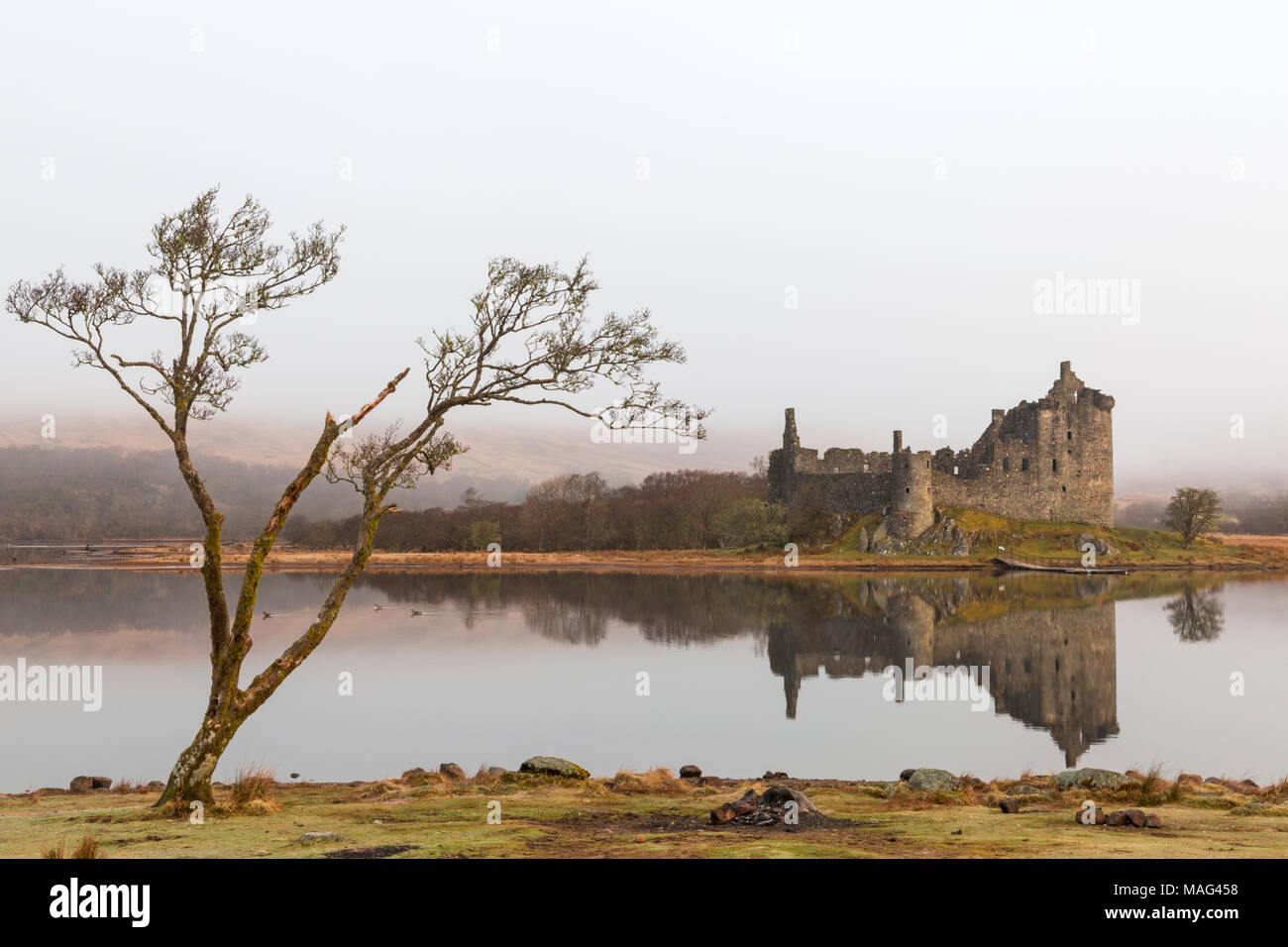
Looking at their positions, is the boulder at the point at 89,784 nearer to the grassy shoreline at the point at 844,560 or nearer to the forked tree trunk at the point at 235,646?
the forked tree trunk at the point at 235,646

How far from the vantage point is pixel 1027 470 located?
8750 cm

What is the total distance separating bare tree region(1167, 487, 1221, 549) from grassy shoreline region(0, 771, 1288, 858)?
78.4m

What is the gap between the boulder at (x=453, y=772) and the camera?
16866 millimetres

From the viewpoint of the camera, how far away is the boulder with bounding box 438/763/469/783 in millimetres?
16866

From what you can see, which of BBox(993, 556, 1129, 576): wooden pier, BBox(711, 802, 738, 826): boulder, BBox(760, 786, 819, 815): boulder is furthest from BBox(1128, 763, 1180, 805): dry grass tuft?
BBox(993, 556, 1129, 576): wooden pier

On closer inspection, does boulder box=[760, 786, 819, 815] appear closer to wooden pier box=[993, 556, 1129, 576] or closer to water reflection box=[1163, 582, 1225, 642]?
water reflection box=[1163, 582, 1225, 642]

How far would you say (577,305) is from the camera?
17.1 m

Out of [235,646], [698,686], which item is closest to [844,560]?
[698,686]

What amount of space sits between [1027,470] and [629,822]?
8242 centimetres

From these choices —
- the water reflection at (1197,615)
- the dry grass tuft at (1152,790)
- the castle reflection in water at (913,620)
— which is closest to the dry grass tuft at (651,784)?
the dry grass tuft at (1152,790)
